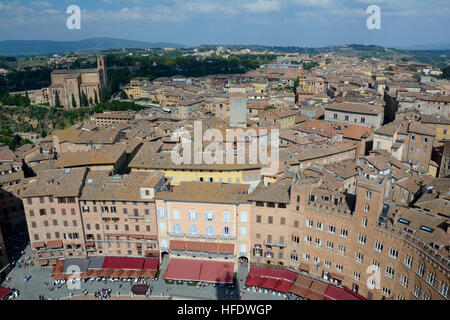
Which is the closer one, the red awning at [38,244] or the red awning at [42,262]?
the red awning at [38,244]

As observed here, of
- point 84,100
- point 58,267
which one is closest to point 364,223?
point 58,267

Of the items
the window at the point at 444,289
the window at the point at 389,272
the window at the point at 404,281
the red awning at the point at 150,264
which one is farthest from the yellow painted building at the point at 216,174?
the window at the point at 444,289

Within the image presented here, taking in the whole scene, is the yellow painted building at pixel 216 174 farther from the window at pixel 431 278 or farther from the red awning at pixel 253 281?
the window at pixel 431 278

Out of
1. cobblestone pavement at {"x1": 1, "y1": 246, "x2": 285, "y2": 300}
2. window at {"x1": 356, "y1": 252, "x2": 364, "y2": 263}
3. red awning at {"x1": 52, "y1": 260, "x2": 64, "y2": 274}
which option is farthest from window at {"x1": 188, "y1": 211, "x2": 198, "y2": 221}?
window at {"x1": 356, "y1": 252, "x2": 364, "y2": 263}

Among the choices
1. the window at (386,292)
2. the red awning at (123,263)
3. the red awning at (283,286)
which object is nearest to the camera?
the window at (386,292)

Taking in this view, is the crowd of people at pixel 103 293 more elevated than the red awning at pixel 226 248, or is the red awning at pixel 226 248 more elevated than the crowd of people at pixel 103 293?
the red awning at pixel 226 248

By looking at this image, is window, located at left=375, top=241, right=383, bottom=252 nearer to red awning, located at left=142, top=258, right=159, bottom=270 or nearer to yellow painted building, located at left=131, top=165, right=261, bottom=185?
yellow painted building, located at left=131, top=165, right=261, bottom=185
